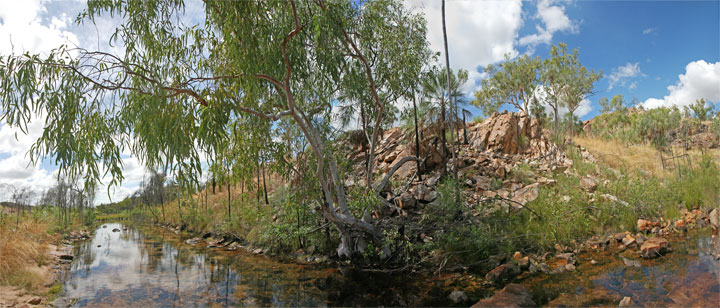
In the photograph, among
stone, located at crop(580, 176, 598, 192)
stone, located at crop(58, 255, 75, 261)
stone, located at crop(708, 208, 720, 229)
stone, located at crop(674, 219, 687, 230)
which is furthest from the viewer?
stone, located at crop(58, 255, 75, 261)

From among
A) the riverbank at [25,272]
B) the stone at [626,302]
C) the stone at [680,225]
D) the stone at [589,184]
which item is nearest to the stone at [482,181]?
the stone at [589,184]

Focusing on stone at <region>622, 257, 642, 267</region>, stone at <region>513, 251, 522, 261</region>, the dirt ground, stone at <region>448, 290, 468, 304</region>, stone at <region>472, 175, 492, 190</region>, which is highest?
stone at <region>472, 175, 492, 190</region>

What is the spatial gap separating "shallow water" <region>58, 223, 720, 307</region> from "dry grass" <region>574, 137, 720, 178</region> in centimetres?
733

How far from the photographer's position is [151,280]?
32.0 feet

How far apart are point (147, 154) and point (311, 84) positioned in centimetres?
472

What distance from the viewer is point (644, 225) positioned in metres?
9.33

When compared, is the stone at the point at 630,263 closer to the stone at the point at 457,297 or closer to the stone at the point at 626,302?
the stone at the point at 626,302

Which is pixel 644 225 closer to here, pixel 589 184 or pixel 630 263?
pixel 630 263

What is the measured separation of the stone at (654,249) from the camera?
738 centimetres

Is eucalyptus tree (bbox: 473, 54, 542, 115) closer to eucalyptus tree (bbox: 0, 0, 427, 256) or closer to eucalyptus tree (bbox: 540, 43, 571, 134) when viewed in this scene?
eucalyptus tree (bbox: 540, 43, 571, 134)

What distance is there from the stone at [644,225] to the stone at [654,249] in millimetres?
1705

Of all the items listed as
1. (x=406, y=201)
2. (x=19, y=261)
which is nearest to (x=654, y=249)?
(x=406, y=201)

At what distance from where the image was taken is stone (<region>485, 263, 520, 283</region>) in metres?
7.14

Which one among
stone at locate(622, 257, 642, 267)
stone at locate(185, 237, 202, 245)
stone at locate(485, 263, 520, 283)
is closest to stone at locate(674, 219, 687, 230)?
stone at locate(622, 257, 642, 267)
